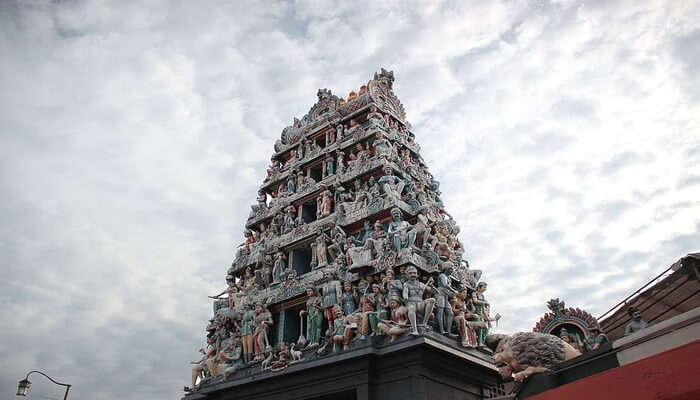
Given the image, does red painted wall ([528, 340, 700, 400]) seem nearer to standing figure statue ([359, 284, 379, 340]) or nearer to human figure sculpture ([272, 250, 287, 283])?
standing figure statue ([359, 284, 379, 340])

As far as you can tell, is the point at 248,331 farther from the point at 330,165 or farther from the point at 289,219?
the point at 330,165

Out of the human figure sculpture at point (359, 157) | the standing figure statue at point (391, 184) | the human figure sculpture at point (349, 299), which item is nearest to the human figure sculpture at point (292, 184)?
the human figure sculpture at point (359, 157)

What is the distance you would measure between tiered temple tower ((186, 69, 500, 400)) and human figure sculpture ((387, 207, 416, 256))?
0.04m

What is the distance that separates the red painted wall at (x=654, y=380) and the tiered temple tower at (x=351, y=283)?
6074mm

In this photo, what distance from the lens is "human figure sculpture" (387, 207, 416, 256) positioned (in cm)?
1590

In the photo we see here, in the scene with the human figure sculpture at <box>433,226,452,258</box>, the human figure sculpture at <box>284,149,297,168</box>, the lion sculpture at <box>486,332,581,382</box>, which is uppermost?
the human figure sculpture at <box>284,149,297,168</box>

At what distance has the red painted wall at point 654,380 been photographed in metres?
6.25

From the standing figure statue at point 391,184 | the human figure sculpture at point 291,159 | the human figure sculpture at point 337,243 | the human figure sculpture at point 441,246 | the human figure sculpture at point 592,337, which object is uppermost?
the human figure sculpture at point 291,159

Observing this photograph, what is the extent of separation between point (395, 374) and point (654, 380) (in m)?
7.94

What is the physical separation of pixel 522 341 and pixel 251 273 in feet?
44.0

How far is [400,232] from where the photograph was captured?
638 inches

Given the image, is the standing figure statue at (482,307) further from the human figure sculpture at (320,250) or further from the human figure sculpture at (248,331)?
the human figure sculpture at (248,331)

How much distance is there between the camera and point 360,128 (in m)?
21.6

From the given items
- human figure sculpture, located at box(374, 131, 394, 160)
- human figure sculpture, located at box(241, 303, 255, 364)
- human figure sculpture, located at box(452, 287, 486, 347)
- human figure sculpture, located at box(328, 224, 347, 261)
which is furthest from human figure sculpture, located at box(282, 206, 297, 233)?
human figure sculpture, located at box(452, 287, 486, 347)
